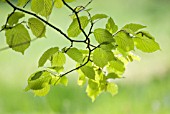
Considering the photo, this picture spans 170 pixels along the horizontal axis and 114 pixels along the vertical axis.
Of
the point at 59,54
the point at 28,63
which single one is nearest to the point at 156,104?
the point at 28,63

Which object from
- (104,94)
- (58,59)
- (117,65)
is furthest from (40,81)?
(104,94)

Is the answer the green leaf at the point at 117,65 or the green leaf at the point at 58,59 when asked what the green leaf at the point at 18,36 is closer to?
the green leaf at the point at 58,59

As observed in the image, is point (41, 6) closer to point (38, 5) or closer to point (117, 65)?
point (38, 5)

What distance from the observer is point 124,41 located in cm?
73

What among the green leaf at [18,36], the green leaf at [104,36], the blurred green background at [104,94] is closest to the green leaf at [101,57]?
the green leaf at [104,36]

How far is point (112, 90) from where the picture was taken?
2.99 ft

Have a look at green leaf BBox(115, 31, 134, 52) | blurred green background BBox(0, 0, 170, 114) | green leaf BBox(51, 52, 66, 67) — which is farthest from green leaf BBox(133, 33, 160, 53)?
blurred green background BBox(0, 0, 170, 114)

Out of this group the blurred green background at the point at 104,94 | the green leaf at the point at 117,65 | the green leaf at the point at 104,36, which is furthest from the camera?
the blurred green background at the point at 104,94

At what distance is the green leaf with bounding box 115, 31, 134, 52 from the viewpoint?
2.38 feet

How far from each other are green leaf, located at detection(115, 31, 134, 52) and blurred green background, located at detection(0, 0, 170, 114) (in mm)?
1496

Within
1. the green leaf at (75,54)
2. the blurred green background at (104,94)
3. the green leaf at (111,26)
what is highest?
the blurred green background at (104,94)

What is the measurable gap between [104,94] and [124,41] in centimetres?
173

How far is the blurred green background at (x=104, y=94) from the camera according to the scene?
2287mm

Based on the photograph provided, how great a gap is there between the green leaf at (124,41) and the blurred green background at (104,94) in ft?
4.91
